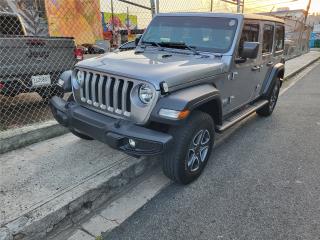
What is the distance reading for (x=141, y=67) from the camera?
123 inches

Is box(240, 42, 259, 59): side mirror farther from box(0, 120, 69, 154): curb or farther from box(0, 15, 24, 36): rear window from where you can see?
box(0, 15, 24, 36): rear window

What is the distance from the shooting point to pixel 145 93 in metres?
2.93

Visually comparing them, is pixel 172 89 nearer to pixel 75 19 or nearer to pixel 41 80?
pixel 41 80

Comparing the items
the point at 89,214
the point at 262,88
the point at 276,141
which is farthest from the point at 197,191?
the point at 262,88

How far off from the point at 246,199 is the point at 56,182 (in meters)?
2.06

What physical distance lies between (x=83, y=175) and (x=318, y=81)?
10392 millimetres

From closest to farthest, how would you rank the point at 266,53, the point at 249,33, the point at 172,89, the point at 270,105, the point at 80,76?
the point at 172,89 < the point at 80,76 < the point at 249,33 < the point at 266,53 < the point at 270,105

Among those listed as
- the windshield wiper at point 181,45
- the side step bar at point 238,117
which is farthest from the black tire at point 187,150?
the windshield wiper at point 181,45

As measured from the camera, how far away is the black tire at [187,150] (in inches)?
121

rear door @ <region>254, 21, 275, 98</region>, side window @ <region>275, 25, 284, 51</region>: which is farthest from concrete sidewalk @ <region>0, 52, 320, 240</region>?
side window @ <region>275, 25, 284, 51</region>

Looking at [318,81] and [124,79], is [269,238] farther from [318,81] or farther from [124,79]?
[318,81]

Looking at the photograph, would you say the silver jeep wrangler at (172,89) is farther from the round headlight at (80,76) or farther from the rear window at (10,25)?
the rear window at (10,25)

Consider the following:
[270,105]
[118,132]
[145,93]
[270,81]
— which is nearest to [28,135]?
[118,132]

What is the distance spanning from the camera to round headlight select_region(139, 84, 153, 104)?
289 centimetres
